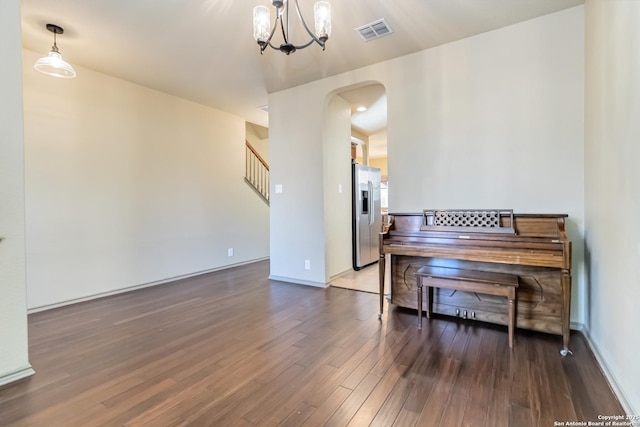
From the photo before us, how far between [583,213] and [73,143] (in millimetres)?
5132

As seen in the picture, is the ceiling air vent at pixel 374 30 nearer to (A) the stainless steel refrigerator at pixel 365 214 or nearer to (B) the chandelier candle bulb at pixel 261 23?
(B) the chandelier candle bulb at pixel 261 23

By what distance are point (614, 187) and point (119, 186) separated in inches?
188

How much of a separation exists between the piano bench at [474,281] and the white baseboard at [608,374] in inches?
19.3

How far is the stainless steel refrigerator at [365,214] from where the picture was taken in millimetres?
4867

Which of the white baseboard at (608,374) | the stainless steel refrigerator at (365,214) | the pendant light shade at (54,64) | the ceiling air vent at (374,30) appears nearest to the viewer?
the white baseboard at (608,374)

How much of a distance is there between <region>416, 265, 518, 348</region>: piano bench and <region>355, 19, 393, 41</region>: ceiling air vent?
2232 mm

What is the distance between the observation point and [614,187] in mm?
1753

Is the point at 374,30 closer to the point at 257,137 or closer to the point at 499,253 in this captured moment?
the point at 499,253

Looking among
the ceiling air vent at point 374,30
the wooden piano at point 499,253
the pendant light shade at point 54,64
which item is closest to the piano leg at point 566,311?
the wooden piano at point 499,253

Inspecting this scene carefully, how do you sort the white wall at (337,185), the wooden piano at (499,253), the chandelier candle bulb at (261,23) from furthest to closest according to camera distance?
the white wall at (337,185)
the wooden piano at (499,253)
the chandelier candle bulb at (261,23)

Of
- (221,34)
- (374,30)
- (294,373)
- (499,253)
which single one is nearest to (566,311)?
(499,253)

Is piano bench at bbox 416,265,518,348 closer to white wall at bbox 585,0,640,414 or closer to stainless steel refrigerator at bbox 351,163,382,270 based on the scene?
white wall at bbox 585,0,640,414

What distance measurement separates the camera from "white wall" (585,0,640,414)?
1482 millimetres

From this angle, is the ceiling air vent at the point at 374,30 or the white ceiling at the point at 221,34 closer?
the white ceiling at the point at 221,34
